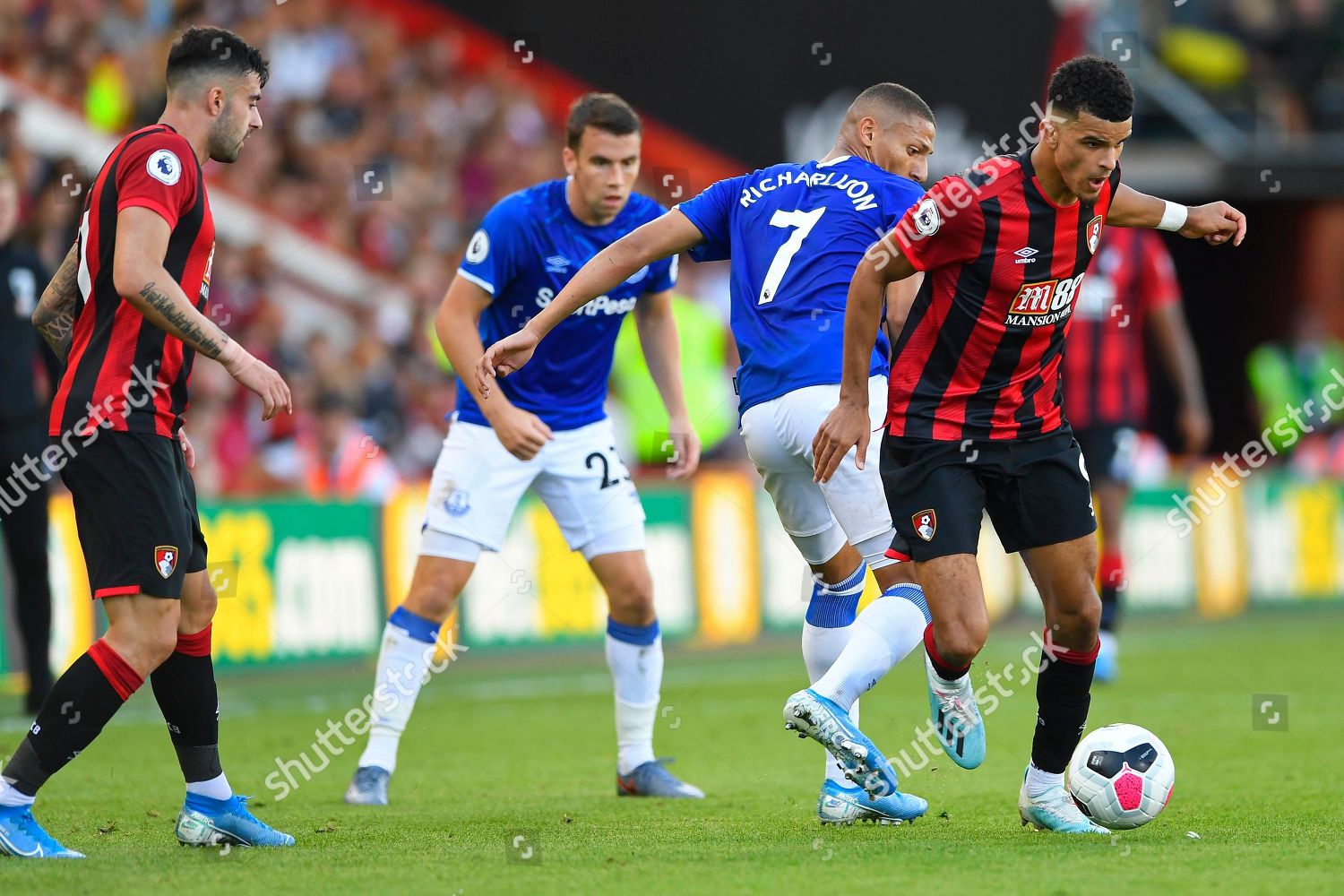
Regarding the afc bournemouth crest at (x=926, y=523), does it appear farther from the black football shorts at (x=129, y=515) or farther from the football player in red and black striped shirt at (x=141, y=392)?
the black football shorts at (x=129, y=515)

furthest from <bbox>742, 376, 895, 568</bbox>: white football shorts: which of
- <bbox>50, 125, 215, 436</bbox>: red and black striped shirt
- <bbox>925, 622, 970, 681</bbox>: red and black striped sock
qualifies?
<bbox>50, 125, 215, 436</bbox>: red and black striped shirt

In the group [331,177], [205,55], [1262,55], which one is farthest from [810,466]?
[1262,55]

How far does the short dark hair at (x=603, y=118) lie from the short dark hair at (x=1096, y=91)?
2.11 meters

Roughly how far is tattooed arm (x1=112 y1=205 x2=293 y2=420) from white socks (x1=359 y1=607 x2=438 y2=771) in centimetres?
219

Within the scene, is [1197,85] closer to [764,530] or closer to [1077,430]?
[764,530]

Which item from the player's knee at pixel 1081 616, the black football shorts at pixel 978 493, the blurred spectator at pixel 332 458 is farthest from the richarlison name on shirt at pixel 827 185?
the blurred spectator at pixel 332 458

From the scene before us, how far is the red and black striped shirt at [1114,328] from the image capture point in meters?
11.1

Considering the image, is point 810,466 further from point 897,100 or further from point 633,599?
point 633,599

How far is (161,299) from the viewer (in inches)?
197

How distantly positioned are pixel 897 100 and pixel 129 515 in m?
2.93

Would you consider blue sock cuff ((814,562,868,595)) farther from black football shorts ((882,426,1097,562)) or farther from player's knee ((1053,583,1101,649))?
player's knee ((1053,583,1101,649))

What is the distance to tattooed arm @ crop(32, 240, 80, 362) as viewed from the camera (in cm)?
545

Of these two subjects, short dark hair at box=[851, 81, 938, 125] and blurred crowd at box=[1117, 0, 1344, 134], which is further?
blurred crowd at box=[1117, 0, 1344, 134]

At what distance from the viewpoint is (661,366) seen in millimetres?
7484
